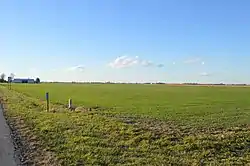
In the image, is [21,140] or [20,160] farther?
[21,140]

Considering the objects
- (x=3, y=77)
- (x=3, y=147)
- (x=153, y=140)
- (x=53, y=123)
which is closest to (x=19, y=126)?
(x=53, y=123)

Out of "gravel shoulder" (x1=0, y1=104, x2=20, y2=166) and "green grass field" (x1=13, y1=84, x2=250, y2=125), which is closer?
"gravel shoulder" (x1=0, y1=104, x2=20, y2=166)

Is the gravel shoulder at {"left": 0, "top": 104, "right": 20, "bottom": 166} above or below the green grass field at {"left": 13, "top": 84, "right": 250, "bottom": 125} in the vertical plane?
below

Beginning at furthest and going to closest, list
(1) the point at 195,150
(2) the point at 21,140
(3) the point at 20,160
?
(2) the point at 21,140
(1) the point at 195,150
(3) the point at 20,160

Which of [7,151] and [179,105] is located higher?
[179,105]

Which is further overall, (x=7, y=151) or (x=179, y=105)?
(x=179, y=105)

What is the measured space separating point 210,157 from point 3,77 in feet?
648

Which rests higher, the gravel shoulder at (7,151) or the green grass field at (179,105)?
the green grass field at (179,105)

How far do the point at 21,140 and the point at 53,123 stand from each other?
397 centimetres

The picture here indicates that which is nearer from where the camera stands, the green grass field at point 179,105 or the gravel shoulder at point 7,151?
the gravel shoulder at point 7,151

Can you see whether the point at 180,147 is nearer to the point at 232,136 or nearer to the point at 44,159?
the point at 232,136

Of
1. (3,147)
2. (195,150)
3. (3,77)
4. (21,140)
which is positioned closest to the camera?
(195,150)

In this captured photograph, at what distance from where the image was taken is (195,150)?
10383 millimetres

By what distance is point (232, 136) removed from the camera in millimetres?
11961
